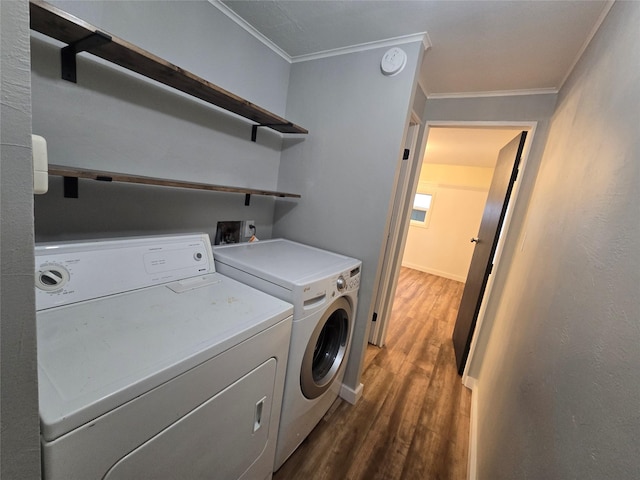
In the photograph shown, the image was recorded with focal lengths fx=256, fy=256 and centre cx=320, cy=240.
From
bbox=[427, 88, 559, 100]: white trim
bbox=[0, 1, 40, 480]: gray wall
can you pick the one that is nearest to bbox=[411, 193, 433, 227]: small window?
bbox=[427, 88, 559, 100]: white trim

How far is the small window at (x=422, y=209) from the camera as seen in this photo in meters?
5.38

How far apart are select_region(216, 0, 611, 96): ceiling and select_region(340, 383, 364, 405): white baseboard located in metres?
2.25

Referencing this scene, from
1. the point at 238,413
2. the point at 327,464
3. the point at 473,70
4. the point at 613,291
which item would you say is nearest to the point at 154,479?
the point at 238,413

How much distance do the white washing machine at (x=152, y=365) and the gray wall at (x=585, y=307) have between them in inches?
34.4

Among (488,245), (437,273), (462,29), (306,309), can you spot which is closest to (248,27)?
(462,29)

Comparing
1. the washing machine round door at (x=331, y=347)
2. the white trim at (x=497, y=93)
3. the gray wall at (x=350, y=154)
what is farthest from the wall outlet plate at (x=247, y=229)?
the white trim at (x=497, y=93)

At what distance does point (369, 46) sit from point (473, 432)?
98.9 inches

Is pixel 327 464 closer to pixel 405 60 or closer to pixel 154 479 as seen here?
pixel 154 479

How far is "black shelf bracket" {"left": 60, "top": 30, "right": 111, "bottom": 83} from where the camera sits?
0.87m

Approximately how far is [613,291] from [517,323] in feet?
2.63

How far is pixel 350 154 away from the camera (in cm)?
169

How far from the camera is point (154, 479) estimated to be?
68 cm

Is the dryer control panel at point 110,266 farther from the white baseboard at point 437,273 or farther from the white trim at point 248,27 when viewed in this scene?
the white baseboard at point 437,273

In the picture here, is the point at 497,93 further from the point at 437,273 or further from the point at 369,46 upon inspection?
the point at 437,273
